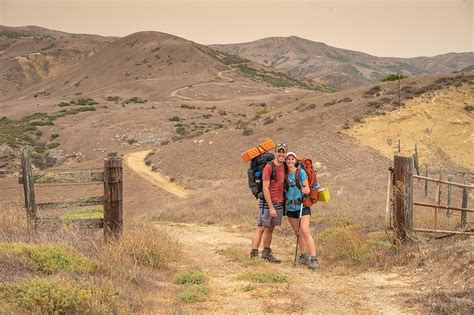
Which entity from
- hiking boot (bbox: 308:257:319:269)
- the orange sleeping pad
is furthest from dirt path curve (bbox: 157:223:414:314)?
the orange sleeping pad

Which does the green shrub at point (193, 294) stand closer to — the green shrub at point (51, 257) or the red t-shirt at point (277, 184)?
the green shrub at point (51, 257)

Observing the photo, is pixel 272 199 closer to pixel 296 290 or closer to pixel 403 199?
pixel 296 290

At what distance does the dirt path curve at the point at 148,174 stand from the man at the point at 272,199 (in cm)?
1555

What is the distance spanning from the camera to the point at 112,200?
305 inches

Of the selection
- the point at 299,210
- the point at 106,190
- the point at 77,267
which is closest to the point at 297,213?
the point at 299,210

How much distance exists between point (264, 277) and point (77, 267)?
8.68 ft

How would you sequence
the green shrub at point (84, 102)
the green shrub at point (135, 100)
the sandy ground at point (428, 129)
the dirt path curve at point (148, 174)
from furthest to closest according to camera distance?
the green shrub at point (135, 100)
the green shrub at point (84, 102)
the sandy ground at point (428, 129)
the dirt path curve at point (148, 174)

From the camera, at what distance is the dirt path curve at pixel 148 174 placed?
25.5m

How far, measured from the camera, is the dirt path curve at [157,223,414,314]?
5902mm

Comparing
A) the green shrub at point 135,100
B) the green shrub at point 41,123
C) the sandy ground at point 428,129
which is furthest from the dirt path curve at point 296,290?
the green shrub at point 135,100

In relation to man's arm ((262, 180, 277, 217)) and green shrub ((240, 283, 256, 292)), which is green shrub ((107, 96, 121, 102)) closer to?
man's arm ((262, 180, 277, 217))

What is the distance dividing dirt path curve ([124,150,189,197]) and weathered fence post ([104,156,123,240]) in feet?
52.7

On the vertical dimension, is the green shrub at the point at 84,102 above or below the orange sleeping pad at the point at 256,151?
above

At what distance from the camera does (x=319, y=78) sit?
470ft
